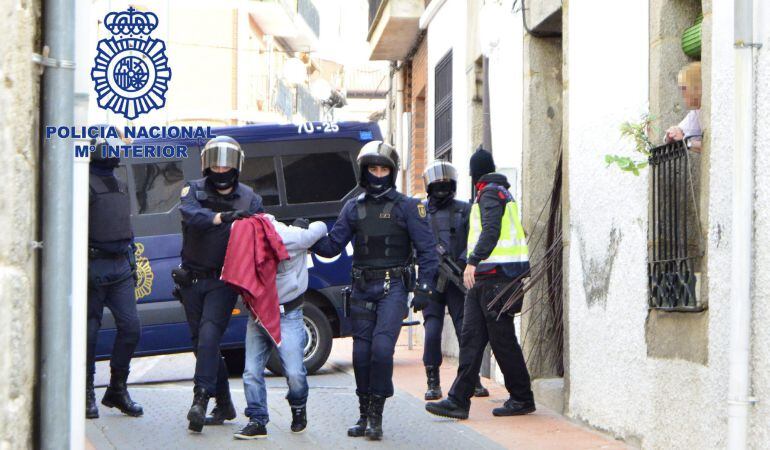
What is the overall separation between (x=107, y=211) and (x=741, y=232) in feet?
13.7

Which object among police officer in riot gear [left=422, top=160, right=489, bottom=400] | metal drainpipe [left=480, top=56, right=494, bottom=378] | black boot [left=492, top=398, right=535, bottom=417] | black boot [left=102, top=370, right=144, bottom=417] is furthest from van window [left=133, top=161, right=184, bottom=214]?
black boot [left=492, top=398, right=535, bottom=417]

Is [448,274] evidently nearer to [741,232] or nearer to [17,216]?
[741,232]

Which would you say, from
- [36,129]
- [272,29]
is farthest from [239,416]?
[272,29]

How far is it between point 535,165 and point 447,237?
916 millimetres

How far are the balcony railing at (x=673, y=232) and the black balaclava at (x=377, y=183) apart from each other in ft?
5.31

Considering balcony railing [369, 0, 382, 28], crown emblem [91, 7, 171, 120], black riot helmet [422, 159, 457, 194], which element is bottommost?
black riot helmet [422, 159, 457, 194]

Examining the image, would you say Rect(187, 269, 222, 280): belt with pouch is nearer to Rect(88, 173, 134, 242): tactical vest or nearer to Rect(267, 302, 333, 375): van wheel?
Rect(88, 173, 134, 242): tactical vest

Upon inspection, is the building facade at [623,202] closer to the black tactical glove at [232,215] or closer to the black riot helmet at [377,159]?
the black riot helmet at [377,159]

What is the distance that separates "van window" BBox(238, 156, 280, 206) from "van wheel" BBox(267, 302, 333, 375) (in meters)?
1.00

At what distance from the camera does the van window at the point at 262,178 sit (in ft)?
39.5

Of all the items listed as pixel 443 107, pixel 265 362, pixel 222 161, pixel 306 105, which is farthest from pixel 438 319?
pixel 306 105

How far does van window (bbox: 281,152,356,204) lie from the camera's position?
474 inches

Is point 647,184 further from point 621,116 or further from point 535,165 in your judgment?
point 535,165

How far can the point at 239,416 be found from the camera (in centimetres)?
903
